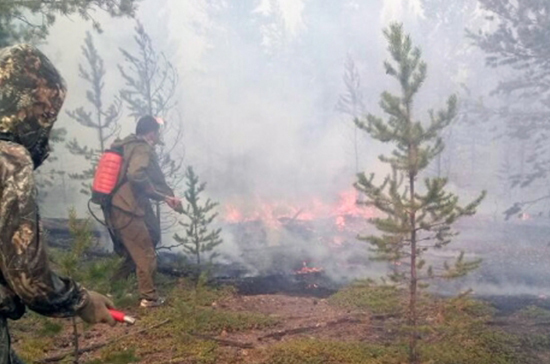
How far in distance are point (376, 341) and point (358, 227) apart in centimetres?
1697

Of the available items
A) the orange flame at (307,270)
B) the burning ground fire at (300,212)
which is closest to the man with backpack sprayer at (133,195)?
the orange flame at (307,270)

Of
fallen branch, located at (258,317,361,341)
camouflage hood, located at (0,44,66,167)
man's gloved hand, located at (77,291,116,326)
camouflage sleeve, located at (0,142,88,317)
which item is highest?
camouflage hood, located at (0,44,66,167)

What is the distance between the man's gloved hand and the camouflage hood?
0.89m

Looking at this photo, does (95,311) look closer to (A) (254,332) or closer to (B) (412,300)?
(B) (412,300)

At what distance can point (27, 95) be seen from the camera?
238 centimetres

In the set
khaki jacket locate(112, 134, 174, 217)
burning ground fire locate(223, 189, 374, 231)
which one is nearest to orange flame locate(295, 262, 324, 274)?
khaki jacket locate(112, 134, 174, 217)

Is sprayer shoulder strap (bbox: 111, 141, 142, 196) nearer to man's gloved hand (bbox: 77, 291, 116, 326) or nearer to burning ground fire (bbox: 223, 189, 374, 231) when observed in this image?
man's gloved hand (bbox: 77, 291, 116, 326)

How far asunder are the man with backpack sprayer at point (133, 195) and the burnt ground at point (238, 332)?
67 cm

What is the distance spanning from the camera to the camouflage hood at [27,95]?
2334 millimetres

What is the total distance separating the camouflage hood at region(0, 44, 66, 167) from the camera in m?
2.33

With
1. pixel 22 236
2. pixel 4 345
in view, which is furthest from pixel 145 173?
pixel 22 236

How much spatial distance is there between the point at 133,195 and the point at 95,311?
17.2 ft

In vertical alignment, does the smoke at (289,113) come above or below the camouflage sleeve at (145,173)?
above

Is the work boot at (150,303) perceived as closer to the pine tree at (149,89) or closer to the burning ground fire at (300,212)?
the pine tree at (149,89)
